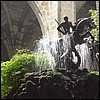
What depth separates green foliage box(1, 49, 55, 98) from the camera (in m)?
5.76

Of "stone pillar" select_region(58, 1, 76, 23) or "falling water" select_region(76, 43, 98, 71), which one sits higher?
"stone pillar" select_region(58, 1, 76, 23)

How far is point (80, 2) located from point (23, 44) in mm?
4304

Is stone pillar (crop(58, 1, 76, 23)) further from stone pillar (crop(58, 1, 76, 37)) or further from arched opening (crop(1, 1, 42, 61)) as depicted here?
arched opening (crop(1, 1, 42, 61))

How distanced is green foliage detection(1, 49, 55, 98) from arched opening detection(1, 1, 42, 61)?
9.57 m

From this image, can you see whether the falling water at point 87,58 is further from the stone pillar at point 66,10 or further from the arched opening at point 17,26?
the arched opening at point 17,26

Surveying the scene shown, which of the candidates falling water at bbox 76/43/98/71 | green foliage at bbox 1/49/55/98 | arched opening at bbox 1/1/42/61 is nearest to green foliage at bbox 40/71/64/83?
green foliage at bbox 1/49/55/98

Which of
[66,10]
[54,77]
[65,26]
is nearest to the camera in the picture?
[54,77]

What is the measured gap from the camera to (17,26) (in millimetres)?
16859

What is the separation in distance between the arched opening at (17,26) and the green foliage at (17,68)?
9568mm

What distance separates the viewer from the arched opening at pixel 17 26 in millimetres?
16375

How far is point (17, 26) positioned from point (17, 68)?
426 inches

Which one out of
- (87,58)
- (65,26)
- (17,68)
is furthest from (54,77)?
(87,58)

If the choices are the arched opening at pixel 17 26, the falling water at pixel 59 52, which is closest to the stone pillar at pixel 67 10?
the arched opening at pixel 17 26

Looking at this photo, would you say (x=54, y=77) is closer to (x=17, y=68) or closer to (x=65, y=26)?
(x=17, y=68)
